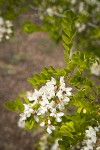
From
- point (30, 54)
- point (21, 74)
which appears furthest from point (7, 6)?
point (30, 54)

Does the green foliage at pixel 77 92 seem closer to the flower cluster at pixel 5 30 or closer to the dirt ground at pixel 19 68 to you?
the flower cluster at pixel 5 30

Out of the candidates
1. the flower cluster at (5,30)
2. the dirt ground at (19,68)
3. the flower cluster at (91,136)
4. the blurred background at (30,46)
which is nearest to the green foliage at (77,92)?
→ the flower cluster at (91,136)

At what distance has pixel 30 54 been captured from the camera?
48.7 feet

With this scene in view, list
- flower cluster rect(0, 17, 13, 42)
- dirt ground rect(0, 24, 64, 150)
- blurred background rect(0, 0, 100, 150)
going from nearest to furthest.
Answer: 1. flower cluster rect(0, 17, 13, 42)
2. blurred background rect(0, 0, 100, 150)
3. dirt ground rect(0, 24, 64, 150)

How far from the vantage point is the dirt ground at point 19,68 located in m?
9.36

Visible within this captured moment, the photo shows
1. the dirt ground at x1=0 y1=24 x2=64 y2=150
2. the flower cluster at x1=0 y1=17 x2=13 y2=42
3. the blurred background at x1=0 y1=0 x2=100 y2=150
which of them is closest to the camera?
the flower cluster at x1=0 y1=17 x2=13 y2=42

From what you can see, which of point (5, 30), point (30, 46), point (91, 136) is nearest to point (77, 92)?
point (91, 136)

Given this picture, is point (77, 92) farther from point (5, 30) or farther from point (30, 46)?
point (30, 46)

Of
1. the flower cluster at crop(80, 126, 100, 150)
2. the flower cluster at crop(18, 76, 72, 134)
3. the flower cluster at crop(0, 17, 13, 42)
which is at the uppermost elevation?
the flower cluster at crop(0, 17, 13, 42)

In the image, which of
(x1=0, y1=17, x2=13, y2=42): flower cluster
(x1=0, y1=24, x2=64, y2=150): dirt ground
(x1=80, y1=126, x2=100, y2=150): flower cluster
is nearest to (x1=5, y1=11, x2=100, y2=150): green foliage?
(x1=80, y1=126, x2=100, y2=150): flower cluster

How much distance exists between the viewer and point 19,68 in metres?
13.5

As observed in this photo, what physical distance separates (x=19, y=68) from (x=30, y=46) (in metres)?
2.12

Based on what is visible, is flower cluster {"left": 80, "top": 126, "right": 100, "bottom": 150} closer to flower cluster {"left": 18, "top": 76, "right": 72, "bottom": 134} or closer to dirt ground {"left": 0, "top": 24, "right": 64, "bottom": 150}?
flower cluster {"left": 18, "top": 76, "right": 72, "bottom": 134}

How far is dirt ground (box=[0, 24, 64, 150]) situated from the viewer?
9.36 meters
